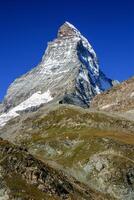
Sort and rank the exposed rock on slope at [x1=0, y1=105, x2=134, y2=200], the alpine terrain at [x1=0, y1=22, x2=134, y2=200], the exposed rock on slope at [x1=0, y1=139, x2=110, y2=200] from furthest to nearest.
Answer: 1. the exposed rock on slope at [x1=0, y1=105, x2=134, y2=200]
2. the alpine terrain at [x1=0, y1=22, x2=134, y2=200]
3. the exposed rock on slope at [x1=0, y1=139, x2=110, y2=200]

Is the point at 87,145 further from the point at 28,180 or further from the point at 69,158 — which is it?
the point at 28,180

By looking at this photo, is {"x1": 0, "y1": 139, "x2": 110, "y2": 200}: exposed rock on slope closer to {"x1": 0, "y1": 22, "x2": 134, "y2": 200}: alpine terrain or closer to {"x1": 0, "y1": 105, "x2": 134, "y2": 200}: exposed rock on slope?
{"x1": 0, "y1": 22, "x2": 134, "y2": 200}: alpine terrain

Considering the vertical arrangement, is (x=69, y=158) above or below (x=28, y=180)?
below

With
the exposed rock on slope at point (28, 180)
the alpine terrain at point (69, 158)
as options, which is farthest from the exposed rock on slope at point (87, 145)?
the exposed rock on slope at point (28, 180)

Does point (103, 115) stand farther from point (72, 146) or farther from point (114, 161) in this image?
point (114, 161)

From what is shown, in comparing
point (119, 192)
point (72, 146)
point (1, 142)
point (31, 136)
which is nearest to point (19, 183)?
point (1, 142)

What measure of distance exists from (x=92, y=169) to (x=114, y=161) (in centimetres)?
489

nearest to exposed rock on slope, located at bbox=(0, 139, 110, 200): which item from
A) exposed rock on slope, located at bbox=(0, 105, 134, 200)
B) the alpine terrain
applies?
the alpine terrain

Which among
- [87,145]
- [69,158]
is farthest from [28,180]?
[87,145]

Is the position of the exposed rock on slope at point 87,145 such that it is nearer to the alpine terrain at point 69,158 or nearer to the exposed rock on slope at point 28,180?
the alpine terrain at point 69,158

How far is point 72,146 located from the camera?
137 m

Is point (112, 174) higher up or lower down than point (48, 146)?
lower down

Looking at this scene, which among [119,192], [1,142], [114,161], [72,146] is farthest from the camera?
[72,146]

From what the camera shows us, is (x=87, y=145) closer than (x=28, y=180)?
No
